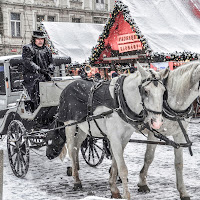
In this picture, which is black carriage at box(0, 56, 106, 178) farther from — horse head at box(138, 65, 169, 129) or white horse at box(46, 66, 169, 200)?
horse head at box(138, 65, 169, 129)

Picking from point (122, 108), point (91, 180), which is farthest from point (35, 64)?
point (122, 108)

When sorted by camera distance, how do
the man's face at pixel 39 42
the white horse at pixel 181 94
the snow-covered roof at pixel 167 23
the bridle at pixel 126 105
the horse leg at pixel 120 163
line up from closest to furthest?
the bridle at pixel 126 105
the white horse at pixel 181 94
the horse leg at pixel 120 163
the man's face at pixel 39 42
the snow-covered roof at pixel 167 23

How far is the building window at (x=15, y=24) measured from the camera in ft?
84.6

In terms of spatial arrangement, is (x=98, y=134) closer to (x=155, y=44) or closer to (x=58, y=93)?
(x=58, y=93)

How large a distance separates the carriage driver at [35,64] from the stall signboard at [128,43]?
19.5 feet

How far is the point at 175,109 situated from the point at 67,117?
1.85 m

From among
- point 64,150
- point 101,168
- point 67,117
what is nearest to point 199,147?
point 101,168

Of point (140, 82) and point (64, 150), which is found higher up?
point (140, 82)

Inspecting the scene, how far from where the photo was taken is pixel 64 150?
22.0ft

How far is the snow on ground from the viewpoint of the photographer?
209 inches

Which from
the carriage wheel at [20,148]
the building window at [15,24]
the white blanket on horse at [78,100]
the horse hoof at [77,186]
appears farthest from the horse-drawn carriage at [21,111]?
the building window at [15,24]

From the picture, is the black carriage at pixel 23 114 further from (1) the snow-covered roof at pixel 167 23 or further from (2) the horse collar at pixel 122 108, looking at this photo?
(1) the snow-covered roof at pixel 167 23

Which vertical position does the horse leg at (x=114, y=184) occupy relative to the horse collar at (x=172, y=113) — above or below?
below

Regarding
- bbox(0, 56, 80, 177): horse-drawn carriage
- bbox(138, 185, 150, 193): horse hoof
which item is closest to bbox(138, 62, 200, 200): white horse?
bbox(138, 185, 150, 193): horse hoof
